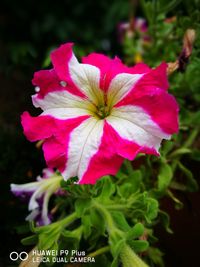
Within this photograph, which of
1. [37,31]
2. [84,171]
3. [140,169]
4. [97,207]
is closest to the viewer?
[84,171]

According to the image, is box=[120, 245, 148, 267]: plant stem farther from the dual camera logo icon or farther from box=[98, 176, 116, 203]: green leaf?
the dual camera logo icon

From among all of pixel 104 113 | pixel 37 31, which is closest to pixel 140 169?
pixel 104 113

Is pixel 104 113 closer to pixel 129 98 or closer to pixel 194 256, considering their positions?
pixel 129 98

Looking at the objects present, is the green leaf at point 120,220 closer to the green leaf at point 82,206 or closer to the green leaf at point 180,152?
the green leaf at point 82,206

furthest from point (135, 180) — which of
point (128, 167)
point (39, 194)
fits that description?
point (39, 194)

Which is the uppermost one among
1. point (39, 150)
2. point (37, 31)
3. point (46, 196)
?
point (37, 31)
